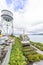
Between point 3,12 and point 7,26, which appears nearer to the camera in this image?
point 3,12

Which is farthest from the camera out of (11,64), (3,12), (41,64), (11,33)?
(11,33)

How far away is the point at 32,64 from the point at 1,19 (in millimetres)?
32773

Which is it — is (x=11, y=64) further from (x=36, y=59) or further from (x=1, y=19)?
(x=1, y=19)

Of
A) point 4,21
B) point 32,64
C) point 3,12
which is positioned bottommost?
point 32,64

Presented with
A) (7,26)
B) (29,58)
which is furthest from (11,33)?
(29,58)

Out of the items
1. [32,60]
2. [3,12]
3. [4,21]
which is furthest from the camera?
[4,21]

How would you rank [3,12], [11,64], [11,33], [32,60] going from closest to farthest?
[11,64], [32,60], [3,12], [11,33]

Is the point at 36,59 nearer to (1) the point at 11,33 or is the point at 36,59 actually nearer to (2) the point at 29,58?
(2) the point at 29,58

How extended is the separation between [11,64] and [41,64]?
7.54m

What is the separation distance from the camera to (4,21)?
50.8m

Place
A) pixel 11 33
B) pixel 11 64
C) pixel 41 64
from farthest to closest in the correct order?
pixel 11 33, pixel 41 64, pixel 11 64

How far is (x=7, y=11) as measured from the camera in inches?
1902

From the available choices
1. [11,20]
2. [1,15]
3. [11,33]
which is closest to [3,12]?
[1,15]

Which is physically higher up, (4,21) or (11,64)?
(4,21)
